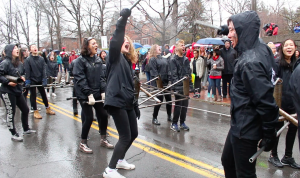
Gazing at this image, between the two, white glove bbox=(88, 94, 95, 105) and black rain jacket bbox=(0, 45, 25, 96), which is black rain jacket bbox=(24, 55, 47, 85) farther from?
white glove bbox=(88, 94, 95, 105)

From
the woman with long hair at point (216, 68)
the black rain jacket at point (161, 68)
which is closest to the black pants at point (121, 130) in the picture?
the black rain jacket at point (161, 68)

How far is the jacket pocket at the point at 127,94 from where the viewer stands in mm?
3705

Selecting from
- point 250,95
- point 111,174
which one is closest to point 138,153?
point 111,174

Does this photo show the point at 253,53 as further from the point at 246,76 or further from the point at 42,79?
the point at 42,79

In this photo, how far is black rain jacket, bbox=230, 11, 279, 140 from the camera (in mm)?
2307

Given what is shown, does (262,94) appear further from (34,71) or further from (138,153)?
(34,71)

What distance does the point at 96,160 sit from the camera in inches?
181

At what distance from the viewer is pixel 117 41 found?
3447 mm

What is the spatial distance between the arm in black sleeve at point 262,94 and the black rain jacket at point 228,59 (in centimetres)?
805

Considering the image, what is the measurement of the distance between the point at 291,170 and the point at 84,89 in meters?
3.68

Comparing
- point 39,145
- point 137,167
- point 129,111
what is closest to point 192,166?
point 137,167

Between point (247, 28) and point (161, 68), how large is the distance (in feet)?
16.6

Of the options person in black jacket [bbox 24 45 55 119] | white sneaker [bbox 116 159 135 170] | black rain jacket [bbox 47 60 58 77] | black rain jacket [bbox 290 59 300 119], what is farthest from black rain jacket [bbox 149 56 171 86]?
black rain jacket [bbox 47 60 58 77]

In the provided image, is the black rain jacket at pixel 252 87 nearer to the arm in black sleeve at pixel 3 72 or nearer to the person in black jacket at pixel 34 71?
the arm in black sleeve at pixel 3 72
